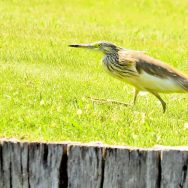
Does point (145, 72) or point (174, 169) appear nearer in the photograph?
point (174, 169)

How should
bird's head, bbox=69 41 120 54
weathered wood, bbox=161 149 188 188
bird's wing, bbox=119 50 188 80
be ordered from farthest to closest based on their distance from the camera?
bird's head, bbox=69 41 120 54 → bird's wing, bbox=119 50 188 80 → weathered wood, bbox=161 149 188 188

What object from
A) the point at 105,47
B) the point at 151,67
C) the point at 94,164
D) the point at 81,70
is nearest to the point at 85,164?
the point at 94,164

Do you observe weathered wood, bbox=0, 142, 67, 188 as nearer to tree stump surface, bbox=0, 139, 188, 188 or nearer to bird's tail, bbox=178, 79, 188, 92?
tree stump surface, bbox=0, 139, 188, 188

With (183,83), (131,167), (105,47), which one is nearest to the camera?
(131,167)

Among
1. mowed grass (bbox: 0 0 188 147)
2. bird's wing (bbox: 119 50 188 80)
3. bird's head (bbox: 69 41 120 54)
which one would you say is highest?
bird's head (bbox: 69 41 120 54)

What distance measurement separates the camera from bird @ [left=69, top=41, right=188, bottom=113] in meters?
10.3


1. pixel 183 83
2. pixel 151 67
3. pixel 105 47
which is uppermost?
pixel 105 47

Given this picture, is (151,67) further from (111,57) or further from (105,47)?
(105,47)

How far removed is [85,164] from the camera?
192 inches

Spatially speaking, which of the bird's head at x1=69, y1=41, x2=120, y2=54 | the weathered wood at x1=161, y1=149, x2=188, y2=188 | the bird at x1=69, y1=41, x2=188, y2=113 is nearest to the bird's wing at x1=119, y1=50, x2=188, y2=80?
the bird at x1=69, y1=41, x2=188, y2=113

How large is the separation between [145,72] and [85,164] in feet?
18.1

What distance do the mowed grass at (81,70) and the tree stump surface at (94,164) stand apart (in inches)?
58.1

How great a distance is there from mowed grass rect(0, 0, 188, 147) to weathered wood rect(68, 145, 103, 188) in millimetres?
1531

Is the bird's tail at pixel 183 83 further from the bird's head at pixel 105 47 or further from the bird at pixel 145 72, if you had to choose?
the bird's head at pixel 105 47
